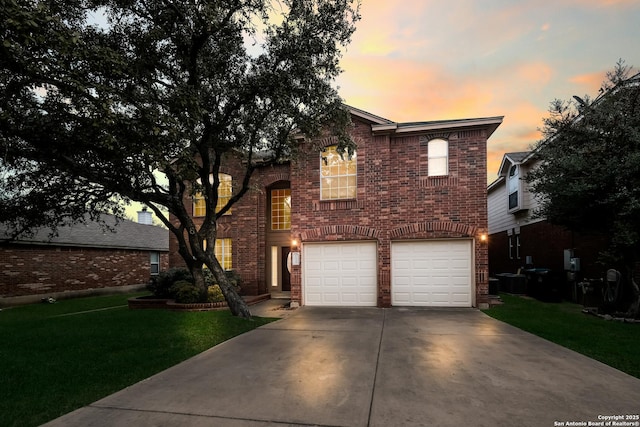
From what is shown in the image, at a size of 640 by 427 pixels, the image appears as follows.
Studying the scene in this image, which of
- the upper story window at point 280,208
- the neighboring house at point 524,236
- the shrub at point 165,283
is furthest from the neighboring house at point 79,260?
the neighboring house at point 524,236

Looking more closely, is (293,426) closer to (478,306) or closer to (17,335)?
(17,335)

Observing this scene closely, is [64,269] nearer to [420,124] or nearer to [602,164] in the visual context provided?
[420,124]

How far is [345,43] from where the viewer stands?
370 inches

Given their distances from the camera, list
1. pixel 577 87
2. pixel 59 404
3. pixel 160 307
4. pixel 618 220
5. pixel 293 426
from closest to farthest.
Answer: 1. pixel 293 426
2. pixel 59 404
3. pixel 618 220
4. pixel 577 87
5. pixel 160 307

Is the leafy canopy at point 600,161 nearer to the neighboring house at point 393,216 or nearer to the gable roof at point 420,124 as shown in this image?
the gable roof at point 420,124

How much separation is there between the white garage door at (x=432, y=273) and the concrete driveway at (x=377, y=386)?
4.21 meters

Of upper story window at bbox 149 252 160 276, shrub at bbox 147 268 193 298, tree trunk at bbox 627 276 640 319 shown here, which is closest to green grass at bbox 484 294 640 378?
tree trunk at bbox 627 276 640 319

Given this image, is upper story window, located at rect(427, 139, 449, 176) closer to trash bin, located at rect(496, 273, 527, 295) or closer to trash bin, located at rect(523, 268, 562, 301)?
trash bin, located at rect(523, 268, 562, 301)

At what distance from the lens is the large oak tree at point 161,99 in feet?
23.2

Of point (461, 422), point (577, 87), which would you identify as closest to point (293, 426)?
point (461, 422)

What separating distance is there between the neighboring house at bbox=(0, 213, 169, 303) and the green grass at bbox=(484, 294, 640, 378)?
575 inches

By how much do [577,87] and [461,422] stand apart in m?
12.5

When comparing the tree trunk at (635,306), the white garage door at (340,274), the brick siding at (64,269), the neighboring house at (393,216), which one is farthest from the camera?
the brick siding at (64,269)

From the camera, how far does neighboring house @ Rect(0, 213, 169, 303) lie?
46.4ft
